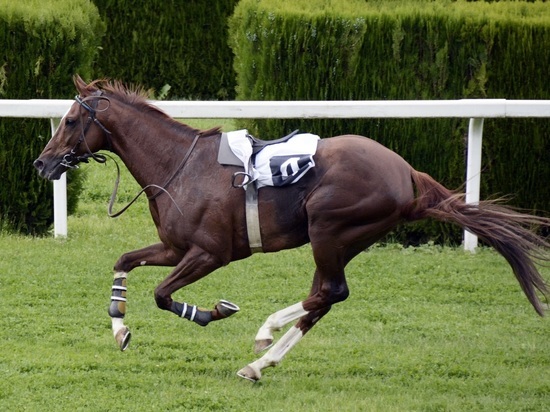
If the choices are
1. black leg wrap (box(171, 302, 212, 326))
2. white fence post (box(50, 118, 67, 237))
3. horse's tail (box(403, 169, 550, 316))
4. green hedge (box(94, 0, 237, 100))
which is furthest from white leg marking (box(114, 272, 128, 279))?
green hedge (box(94, 0, 237, 100))

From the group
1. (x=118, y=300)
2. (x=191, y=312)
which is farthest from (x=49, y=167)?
(x=191, y=312)

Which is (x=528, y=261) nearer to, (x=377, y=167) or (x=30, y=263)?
(x=377, y=167)

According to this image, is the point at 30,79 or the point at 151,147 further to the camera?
the point at 30,79

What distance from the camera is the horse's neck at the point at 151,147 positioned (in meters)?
6.59

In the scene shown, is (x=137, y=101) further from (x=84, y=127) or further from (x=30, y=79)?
(x=30, y=79)

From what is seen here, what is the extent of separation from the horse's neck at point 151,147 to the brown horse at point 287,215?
0.5 inches

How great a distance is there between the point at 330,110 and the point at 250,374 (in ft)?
10.3

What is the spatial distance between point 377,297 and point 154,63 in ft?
21.9

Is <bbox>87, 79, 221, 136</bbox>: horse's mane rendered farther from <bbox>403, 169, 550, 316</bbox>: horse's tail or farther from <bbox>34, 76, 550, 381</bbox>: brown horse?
<bbox>403, 169, 550, 316</bbox>: horse's tail

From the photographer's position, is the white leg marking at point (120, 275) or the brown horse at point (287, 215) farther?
the white leg marking at point (120, 275)

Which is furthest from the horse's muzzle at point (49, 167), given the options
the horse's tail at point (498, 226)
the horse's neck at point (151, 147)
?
the horse's tail at point (498, 226)

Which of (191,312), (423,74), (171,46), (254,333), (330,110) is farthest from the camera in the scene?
(171,46)

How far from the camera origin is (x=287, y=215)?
6.34 metres

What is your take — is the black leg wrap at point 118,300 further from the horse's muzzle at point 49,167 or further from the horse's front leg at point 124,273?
the horse's muzzle at point 49,167
